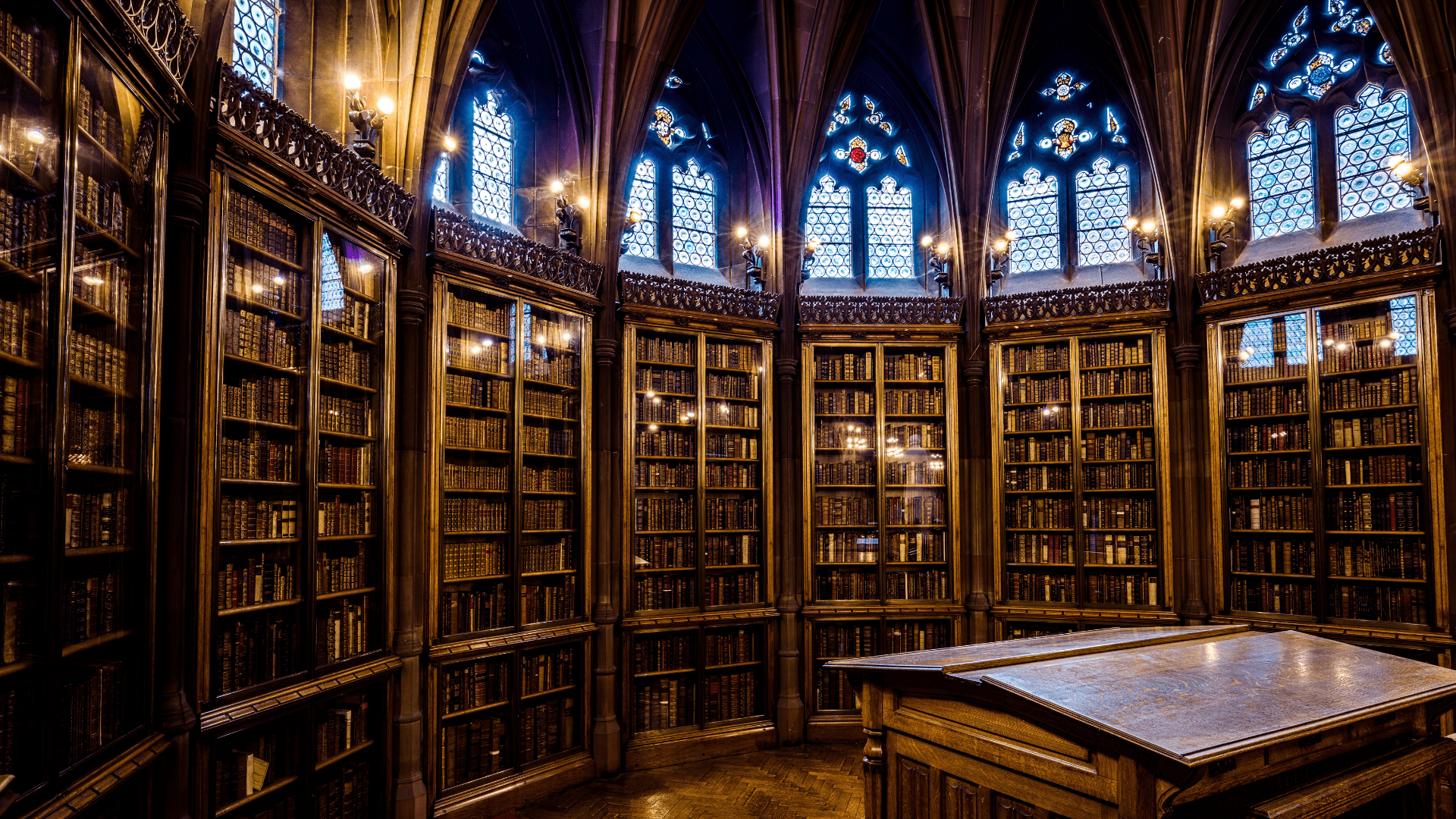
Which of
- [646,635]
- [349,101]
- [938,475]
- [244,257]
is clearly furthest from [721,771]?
[349,101]

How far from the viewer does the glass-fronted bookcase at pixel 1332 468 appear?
251 inches

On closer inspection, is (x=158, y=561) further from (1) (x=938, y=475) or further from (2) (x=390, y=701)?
(1) (x=938, y=475)

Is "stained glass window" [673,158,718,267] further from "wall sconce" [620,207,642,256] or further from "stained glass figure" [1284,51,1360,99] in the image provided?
"stained glass figure" [1284,51,1360,99]

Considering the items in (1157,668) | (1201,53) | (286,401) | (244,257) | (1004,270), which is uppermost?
(1201,53)

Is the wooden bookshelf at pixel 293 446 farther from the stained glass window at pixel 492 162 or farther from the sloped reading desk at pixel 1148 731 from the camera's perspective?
the sloped reading desk at pixel 1148 731

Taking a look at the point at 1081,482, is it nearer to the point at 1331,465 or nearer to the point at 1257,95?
the point at 1331,465

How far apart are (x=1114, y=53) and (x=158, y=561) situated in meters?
8.54

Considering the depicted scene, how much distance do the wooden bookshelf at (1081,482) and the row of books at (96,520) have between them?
21.4ft

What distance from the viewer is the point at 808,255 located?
7922 mm

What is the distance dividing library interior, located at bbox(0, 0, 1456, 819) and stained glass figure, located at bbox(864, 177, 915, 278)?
5cm

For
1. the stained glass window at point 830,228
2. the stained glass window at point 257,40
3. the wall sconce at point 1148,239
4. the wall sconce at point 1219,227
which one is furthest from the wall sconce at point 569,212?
the wall sconce at point 1219,227

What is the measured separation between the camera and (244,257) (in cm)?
431

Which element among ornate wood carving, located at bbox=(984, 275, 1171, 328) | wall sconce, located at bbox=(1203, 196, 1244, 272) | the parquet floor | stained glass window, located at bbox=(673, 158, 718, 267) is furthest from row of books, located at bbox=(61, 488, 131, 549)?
wall sconce, located at bbox=(1203, 196, 1244, 272)

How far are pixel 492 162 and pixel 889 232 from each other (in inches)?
155
